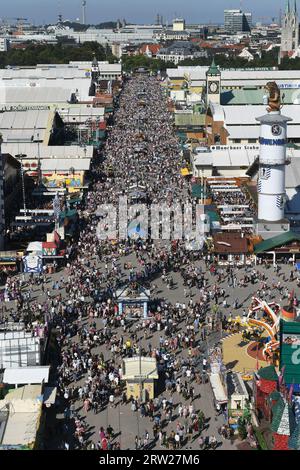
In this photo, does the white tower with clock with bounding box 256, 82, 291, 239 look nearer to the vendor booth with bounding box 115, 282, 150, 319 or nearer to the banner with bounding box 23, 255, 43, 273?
the vendor booth with bounding box 115, 282, 150, 319

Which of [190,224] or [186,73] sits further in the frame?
[186,73]

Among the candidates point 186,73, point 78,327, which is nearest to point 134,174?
point 78,327

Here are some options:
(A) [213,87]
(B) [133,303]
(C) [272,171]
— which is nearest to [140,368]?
(B) [133,303]

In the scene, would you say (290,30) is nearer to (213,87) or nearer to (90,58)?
(90,58)

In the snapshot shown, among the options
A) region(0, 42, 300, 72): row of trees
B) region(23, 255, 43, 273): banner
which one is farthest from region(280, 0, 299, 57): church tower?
region(23, 255, 43, 273): banner
